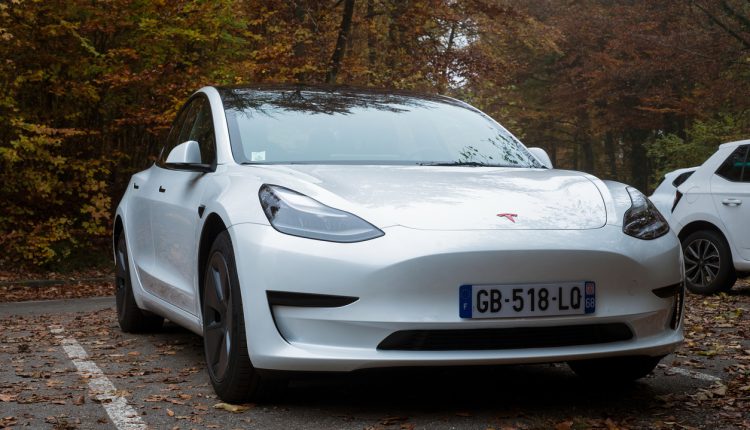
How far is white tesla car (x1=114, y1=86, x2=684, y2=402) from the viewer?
4.29 m

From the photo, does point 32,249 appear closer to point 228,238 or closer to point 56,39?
point 56,39

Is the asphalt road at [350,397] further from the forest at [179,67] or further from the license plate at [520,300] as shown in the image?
the forest at [179,67]

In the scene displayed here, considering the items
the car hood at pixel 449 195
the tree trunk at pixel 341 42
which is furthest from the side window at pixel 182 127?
the tree trunk at pixel 341 42

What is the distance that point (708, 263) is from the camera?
35.9ft

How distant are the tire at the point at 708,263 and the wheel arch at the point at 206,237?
6865mm

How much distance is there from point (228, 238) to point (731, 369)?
2.79m

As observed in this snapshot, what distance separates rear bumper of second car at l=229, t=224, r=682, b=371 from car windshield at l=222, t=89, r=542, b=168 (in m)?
1.06

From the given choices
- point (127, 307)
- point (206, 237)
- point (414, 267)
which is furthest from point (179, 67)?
point (414, 267)

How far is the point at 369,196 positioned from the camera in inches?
180

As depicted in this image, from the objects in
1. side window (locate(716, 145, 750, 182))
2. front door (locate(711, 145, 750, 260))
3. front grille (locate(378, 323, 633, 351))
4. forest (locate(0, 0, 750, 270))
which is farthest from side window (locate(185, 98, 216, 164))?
forest (locate(0, 0, 750, 270))

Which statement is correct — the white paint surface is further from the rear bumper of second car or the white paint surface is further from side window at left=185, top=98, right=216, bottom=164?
side window at left=185, top=98, right=216, bottom=164

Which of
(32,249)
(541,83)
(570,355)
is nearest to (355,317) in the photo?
(570,355)

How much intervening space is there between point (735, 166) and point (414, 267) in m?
7.30

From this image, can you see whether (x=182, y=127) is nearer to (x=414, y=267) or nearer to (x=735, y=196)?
(x=414, y=267)
